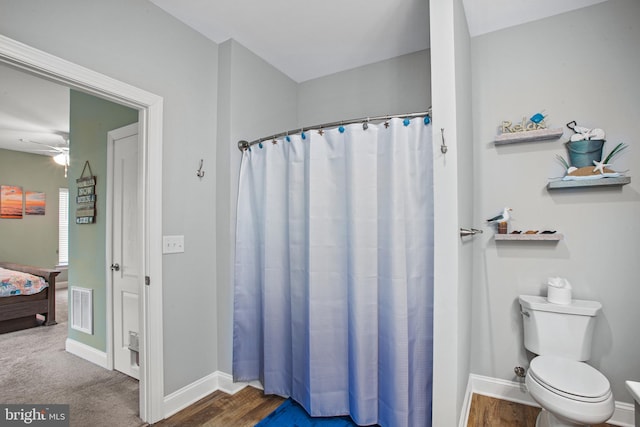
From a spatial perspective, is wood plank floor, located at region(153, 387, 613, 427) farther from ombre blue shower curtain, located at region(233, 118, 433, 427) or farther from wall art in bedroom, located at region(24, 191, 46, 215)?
wall art in bedroom, located at region(24, 191, 46, 215)

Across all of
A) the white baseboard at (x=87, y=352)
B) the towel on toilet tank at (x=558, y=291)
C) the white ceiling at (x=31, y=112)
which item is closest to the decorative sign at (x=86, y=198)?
the white ceiling at (x=31, y=112)

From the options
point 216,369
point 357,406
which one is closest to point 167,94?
point 216,369

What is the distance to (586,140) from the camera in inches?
75.0

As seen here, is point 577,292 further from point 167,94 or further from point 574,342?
point 167,94

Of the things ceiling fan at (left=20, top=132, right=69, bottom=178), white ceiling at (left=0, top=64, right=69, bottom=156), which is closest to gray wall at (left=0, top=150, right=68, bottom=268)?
white ceiling at (left=0, top=64, right=69, bottom=156)

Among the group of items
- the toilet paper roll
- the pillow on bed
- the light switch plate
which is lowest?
the pillow on bed

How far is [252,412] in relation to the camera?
79.7 inches

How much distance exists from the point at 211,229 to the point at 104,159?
4.37 ft

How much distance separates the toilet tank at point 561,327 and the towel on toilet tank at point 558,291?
29 millimetres

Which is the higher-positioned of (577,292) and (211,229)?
(211,229)

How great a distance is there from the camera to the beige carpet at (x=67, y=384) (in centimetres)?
202

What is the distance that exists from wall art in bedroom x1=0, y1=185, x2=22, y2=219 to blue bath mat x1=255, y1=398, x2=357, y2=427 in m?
6.21

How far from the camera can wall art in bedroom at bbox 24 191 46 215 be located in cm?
559

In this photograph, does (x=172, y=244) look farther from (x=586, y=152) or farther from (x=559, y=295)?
(x=586, y=152)
